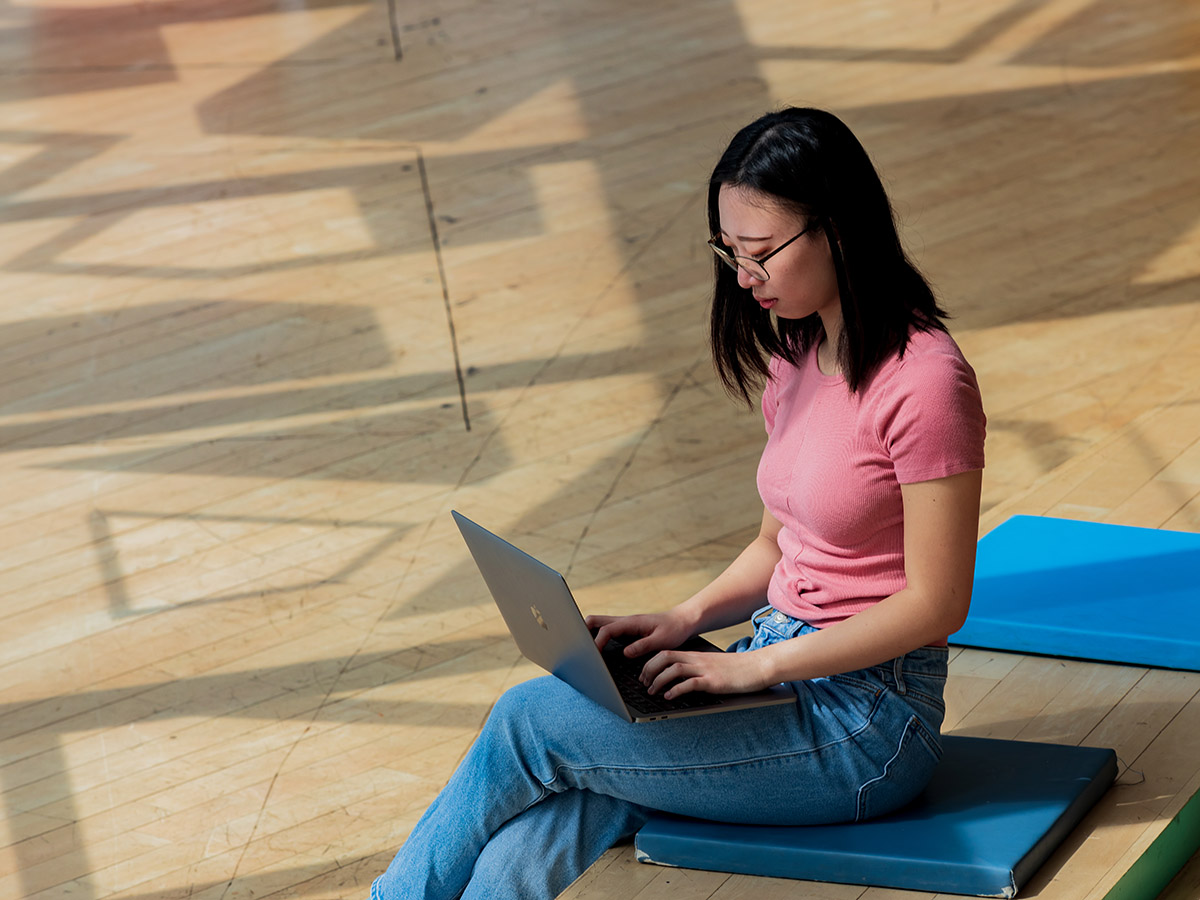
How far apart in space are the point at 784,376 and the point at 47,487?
2.91 metres

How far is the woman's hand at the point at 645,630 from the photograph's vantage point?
203 centimetres

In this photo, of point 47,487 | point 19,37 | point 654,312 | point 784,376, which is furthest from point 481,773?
point 19,37

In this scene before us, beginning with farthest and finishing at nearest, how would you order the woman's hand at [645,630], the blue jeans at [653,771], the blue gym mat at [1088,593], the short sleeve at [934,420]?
the blue gym mat at [1088,593]
the woman's hand at [645,630]
the blue jeans at [653,771]
the short sleeve at [934,420]

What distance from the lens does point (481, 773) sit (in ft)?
6.46

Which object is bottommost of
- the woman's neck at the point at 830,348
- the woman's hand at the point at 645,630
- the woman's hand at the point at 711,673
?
the woman's hand at the point at 645,630

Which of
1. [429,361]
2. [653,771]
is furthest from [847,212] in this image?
[429,361]

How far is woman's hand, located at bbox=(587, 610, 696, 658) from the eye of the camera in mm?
2033

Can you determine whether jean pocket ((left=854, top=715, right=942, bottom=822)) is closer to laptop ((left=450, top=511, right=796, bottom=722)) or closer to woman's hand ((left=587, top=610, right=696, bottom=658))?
laptop ((left=450, top=511, right=796, bottom=722))

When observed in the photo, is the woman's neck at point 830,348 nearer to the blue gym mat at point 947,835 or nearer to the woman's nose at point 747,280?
the woman's nose at point 747,280

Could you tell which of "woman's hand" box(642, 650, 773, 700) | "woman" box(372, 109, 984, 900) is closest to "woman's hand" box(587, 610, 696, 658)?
"woman" box(372, 109, 984, 900)

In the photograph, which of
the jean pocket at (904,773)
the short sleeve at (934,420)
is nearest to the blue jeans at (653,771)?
the jean pocket at (904,773)

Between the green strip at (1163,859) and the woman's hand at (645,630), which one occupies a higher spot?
the woman's hand at (645,630)

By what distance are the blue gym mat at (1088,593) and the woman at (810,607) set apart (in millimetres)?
672

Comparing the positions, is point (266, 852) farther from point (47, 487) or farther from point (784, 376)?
point (47, 487)
